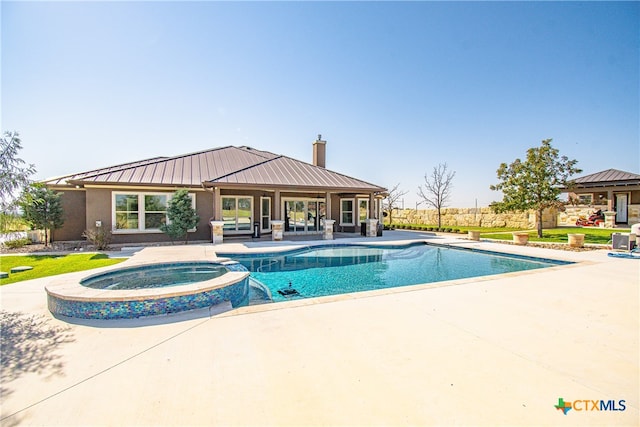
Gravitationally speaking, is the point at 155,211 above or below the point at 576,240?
above

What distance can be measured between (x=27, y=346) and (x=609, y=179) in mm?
34460

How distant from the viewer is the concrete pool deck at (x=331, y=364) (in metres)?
2.51

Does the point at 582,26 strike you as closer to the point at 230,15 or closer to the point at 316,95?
the point at 316,95

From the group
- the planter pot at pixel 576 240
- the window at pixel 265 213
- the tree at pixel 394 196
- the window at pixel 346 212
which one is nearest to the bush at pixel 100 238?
the window at pixel 265 213

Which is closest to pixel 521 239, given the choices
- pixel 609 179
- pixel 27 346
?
pixel 609 179

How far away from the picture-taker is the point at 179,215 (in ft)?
42.5

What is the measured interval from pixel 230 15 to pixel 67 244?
12361 mm

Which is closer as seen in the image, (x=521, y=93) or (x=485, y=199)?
(x=521, y=93)

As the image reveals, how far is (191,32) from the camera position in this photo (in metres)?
10.8

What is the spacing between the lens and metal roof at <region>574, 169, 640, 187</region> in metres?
21.7

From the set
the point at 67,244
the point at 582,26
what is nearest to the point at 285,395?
the point at 67,244

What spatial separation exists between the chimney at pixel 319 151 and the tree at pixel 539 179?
39.0 ft

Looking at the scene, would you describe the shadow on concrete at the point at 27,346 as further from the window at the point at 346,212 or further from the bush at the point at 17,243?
the window at the point at 346,212

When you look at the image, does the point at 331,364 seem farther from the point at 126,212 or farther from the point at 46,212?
the point at 46,212
